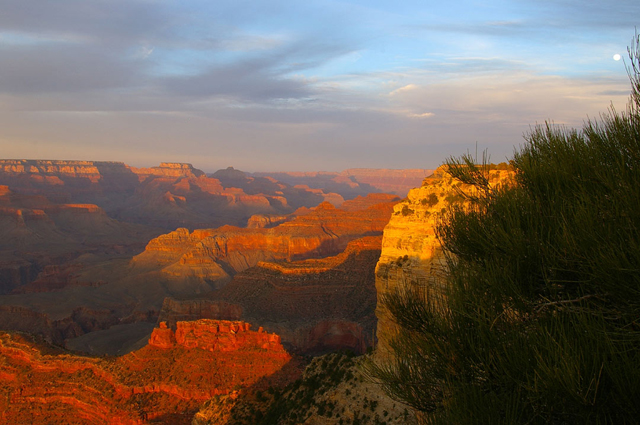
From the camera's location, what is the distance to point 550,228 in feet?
25.6

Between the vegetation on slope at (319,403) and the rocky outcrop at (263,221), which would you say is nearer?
the vegetation on slope at (319,403)

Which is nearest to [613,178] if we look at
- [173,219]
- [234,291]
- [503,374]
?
[503,374]

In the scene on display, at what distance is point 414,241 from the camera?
57.8 ft

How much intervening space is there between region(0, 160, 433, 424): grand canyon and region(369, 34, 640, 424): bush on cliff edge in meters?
7.69

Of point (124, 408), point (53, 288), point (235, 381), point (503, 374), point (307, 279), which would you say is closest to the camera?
point (503, 374)

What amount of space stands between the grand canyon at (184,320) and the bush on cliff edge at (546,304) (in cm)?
769

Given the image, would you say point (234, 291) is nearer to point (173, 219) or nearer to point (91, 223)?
point (91, 223)

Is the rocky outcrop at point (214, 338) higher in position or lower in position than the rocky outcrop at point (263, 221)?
higher

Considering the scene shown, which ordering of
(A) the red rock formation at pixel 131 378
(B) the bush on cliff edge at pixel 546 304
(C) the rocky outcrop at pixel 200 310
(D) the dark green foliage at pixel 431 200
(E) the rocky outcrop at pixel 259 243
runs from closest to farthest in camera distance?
(B) the bush on cliff edge at pixel 546 304 < (D) the dark green foliage at pixel 431 200 < (A) the red rock formation at pixel 131 378 < (C) the rocky outcrop at pixel 200 310 < (E) the rocky outcrop at pixel 259 243

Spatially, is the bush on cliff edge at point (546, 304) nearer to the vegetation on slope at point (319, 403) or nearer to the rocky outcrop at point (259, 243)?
the vegetation on slope at point (319, 403)

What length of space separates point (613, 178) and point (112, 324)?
208ft

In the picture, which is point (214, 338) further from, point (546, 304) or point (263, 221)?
point (263, 221)

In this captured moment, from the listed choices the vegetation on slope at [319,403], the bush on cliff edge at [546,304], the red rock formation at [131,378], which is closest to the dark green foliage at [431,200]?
the vegetation on slope at [319,403]

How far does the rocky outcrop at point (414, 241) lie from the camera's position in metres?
16.5
